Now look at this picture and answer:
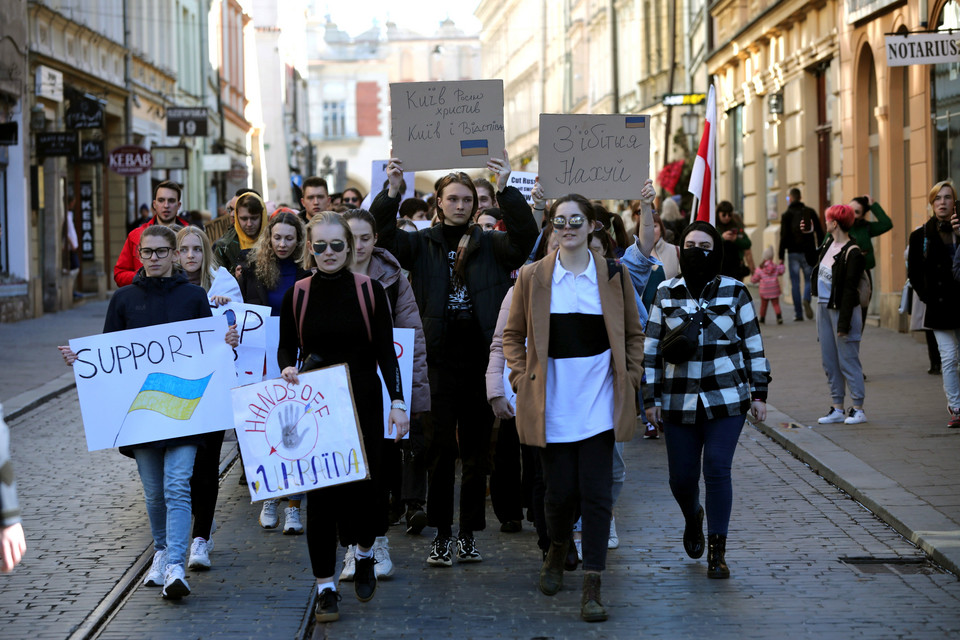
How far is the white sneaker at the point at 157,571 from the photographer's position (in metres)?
6.72

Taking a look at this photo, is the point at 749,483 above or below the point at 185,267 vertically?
below

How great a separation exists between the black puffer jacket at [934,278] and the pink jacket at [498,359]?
5.33 metres

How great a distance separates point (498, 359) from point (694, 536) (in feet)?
4.36

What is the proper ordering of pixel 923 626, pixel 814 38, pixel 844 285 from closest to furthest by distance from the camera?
pixel 923 626
pixel 844 285
pixel 814 38

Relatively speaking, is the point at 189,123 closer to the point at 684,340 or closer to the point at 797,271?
the point at 797,271

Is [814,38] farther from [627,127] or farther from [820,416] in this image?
[627,127]

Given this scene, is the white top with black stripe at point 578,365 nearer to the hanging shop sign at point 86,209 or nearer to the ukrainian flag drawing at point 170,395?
the ukrainian flag drawing at point 170,395

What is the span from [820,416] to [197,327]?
256 inches

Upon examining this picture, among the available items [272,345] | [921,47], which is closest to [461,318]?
[272,345]

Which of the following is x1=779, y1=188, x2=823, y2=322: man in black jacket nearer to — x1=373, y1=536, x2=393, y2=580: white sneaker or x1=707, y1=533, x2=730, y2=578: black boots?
x1=707, y1=533, x2=730, y2=578: black boots

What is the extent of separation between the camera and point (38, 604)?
21.0ft

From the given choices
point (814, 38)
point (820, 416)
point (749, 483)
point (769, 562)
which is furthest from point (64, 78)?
point (769, 562)

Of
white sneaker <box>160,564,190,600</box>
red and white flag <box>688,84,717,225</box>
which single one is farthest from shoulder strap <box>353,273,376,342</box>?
red and white flag <box>688,84,717,225</box>

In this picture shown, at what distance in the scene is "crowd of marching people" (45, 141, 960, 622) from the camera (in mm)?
6277
